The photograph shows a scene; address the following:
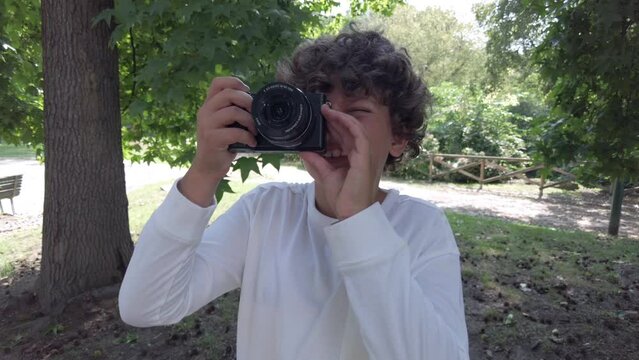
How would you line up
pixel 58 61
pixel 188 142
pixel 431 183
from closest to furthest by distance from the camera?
pixel 58 61, pixel 188 142, pixel 431 183

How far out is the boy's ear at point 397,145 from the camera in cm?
153

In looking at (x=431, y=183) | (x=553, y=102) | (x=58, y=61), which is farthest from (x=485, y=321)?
(x=431, y=183)

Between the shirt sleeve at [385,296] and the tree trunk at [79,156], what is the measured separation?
12.4ft

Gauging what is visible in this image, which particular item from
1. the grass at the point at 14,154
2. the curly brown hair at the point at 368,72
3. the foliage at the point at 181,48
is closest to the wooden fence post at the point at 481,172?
the foliage at the point at 181,48

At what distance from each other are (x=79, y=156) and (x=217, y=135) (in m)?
3.50

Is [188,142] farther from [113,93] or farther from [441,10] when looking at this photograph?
[441,10]

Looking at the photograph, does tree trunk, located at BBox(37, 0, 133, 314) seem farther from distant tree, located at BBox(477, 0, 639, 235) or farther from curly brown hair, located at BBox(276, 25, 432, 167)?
distant tree, located at BBox(477, 0, 639, 235)

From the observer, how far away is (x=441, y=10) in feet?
89.6

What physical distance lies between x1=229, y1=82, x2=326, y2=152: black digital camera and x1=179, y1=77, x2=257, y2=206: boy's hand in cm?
2

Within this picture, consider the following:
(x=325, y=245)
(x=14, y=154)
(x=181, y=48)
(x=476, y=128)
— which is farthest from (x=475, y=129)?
(x=14, y=154)

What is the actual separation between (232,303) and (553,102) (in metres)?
4.07

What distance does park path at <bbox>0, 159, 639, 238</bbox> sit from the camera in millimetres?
10258

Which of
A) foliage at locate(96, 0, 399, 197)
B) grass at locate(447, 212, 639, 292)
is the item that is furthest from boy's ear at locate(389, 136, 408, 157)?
grass at locate(447, 212, 639, 292)

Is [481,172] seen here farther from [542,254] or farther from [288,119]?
[288,119]
